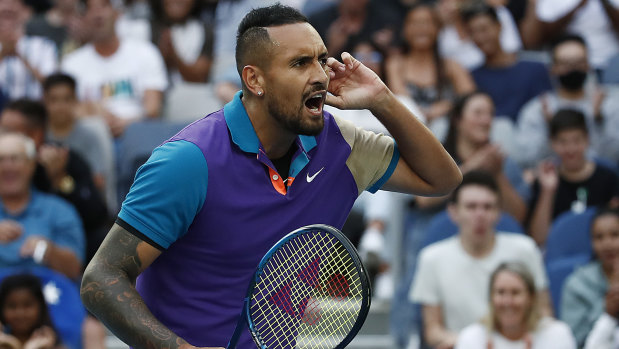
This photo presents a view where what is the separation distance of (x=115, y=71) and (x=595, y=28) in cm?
401

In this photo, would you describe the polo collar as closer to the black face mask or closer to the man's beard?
the man's beard

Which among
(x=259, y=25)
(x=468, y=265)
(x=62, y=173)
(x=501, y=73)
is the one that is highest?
(x=259, y=25)

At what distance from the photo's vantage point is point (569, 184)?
6672 millimetres

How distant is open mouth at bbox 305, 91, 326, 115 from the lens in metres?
2.83

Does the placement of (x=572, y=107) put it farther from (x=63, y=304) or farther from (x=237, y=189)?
(x=237, y=189)

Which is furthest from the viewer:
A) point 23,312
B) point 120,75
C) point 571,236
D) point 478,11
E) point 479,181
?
point 478,11

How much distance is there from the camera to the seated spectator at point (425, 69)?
26.0ft

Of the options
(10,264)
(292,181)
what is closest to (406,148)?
(292,181)

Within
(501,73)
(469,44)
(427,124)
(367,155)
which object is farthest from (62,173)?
(367,155)

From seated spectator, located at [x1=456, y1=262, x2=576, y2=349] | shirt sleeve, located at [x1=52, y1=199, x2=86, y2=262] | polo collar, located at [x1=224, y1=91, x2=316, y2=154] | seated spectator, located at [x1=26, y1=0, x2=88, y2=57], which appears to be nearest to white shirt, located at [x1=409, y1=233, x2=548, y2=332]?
seated spectator, located at [x1=456, y1=262, x2=576, y2=349]

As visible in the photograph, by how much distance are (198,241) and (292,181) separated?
1.09 ft

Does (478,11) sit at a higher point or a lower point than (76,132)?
higher

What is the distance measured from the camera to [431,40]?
8016 millimetres

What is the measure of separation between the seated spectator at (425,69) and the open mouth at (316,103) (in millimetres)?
5054
